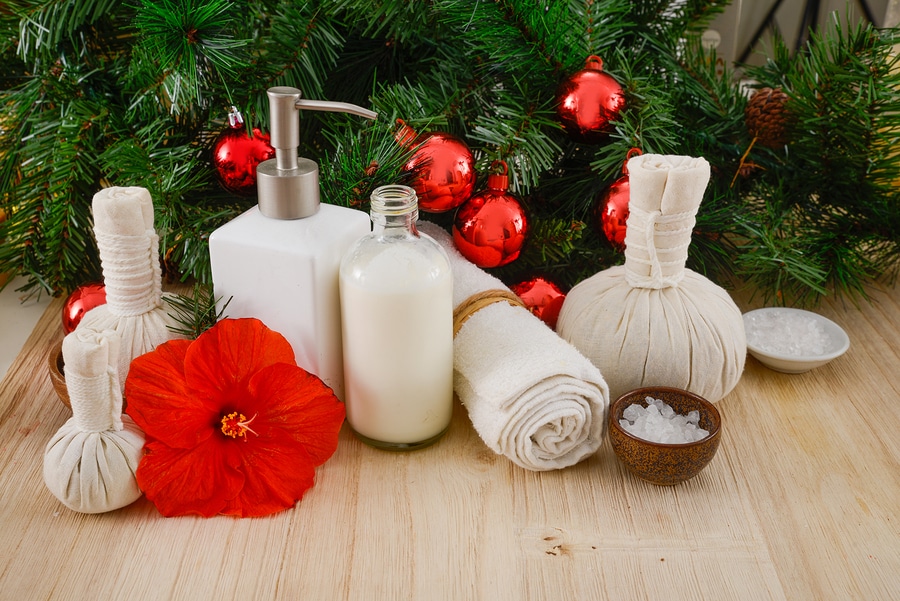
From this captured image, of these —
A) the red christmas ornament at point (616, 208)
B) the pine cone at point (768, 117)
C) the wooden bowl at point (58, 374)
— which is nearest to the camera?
the wooden bowl at point (58, 374)

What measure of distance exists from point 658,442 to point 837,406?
0.22 metres

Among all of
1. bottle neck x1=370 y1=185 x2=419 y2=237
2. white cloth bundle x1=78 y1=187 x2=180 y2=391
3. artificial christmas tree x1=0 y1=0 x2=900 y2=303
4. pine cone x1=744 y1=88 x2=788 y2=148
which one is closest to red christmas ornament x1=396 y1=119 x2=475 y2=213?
artificial christmas tree x1=0 y1=0 x2=900 y2=303

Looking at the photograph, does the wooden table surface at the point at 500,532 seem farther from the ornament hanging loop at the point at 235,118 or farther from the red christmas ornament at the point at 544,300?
the ornament hanging loop at the point at 235,118

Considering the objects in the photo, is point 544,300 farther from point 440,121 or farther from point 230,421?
point 230,421

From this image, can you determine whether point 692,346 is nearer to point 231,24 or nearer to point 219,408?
point 219,408

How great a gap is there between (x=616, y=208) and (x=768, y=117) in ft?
0.81

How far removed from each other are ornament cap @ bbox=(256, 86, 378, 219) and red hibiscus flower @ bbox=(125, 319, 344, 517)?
94 millimetres

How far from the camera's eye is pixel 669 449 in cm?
58

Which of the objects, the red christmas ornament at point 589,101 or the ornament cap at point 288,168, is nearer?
the ornament cap at point 288,168

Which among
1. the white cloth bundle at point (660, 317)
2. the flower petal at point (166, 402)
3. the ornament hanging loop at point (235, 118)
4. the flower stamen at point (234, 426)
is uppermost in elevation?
the ornament hanging loop at point (235, 118)

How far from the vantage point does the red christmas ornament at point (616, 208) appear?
2.43 feet

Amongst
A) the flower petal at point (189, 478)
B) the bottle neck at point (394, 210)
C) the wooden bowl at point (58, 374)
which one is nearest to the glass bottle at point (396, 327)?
the bottle neck at point (394, 210)

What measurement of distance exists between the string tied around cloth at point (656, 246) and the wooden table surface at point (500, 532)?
140mm

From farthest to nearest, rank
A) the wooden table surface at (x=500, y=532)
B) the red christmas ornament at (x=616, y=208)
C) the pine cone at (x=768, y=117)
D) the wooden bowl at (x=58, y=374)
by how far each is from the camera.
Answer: the pine cone at (x=768, y=117) < the red christmas ornament at (x=616, y=208) < the wooden bowl at (x=58, y=374) < the wooden table surface at (x=500, y=532)
